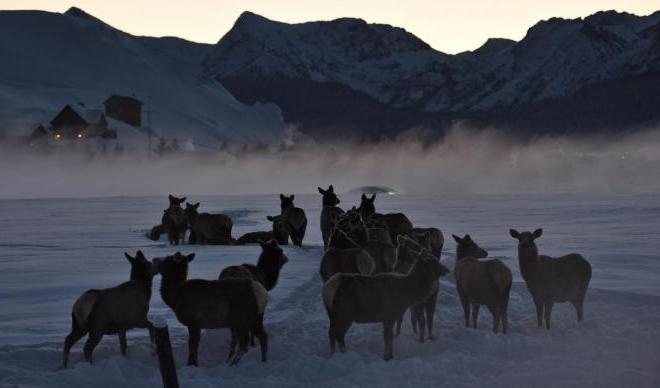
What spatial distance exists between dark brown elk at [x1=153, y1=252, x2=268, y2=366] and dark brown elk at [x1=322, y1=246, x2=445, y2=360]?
1.08 metres

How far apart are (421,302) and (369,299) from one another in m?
0.84

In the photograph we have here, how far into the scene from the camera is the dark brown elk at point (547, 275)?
15.3 meters

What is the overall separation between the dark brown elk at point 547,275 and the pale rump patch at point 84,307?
675 cm

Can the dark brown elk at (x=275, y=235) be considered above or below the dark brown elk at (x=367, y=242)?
below

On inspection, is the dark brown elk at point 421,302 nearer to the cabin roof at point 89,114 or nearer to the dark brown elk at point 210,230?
the dark brown elk at point 210,230

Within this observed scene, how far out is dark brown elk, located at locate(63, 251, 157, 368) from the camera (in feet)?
39.6

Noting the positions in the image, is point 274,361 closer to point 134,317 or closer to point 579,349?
point 134,317

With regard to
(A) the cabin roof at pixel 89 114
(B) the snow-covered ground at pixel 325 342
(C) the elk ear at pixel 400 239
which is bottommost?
(B) the snow-covered ground at pixel 325 342

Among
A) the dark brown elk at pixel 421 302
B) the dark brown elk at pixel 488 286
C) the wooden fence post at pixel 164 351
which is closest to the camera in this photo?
the wooden fence post at pixel 164 351

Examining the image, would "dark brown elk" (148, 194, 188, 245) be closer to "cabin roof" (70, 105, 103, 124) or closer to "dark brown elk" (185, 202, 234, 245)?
"dark brown elk" (185, 202, 234, 245)

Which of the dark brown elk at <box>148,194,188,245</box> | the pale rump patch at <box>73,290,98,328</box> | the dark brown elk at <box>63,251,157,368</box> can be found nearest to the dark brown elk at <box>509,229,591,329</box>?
the dark brown elk at <box>63,251,157,368</box>

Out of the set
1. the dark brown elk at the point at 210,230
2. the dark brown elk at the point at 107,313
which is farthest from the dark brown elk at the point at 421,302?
the dark brown elk at the point at 210,230

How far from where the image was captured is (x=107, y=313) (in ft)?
39.8

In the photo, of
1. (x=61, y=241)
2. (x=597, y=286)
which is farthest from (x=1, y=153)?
(x=597, y=286)
